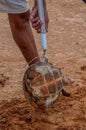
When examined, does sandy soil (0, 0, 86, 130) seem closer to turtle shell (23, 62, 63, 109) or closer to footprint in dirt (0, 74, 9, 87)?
footprint in dirt (0, 74, 9, 87)

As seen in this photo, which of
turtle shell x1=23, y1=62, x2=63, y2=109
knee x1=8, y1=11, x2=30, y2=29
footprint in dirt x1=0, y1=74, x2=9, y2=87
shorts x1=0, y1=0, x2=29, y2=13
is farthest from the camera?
footprint in dirt x1=0, y1=74, x2=9, y2=87

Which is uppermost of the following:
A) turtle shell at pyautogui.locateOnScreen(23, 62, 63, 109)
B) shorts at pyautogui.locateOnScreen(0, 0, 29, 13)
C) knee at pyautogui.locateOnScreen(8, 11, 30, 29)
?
shorts at pyautogui.locateOnScreen(0, 0, 29, 13)

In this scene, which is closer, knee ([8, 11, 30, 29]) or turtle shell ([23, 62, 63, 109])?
turtle shell ([23, 62, 63, 109])

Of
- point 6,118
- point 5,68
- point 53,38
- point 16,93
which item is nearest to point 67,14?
point 53,38

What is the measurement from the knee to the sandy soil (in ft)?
2.21

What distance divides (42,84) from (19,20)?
64cm

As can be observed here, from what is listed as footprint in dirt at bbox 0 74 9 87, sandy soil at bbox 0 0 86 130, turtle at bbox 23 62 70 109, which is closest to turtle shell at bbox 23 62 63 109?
turtle at bbox 23 62 70 109

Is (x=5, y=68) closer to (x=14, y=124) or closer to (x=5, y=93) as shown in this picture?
(x=5, y=93)

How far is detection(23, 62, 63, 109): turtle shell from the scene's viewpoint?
309cm

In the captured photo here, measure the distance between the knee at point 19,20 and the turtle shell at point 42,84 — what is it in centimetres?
46

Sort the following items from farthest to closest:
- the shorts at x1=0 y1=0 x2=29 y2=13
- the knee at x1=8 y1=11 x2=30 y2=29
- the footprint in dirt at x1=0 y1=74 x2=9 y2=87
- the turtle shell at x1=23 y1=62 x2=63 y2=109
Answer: the footprint in dirt at x1=0 y1=74 x2=9 y2=87 < the knee at x1=8 y1=11 x2=30 y2=29 < the shorts at x1=0 y1=0 x2=29 y2=13 < the turtle shell at x1=23 y1=62 x2=63 y2=109

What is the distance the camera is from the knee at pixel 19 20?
3.44m

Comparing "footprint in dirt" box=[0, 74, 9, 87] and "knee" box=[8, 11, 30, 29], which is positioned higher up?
"knee" box=[8, 11, 30, 29]

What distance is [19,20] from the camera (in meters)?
3.45
